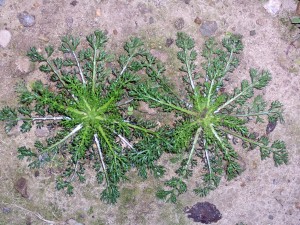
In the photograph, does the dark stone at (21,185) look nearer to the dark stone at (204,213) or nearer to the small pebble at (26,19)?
the small pebble at (26,19)

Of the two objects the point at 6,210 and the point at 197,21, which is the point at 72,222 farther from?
the point at 197,21

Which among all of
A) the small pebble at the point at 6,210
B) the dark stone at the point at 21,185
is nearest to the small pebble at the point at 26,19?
the dark stone at the point at 21,185

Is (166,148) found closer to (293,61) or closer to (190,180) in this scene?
(190,180)

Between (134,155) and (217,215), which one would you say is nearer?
(134,155)

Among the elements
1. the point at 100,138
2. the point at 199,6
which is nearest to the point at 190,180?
the point at 100,138

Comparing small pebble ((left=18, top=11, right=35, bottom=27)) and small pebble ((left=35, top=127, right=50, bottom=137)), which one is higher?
small pebble ((left=18, top=11, right=35, bottom=27))

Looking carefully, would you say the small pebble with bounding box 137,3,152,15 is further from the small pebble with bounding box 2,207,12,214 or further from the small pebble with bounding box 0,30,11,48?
the small pebble with bounding box 2,207,12,214

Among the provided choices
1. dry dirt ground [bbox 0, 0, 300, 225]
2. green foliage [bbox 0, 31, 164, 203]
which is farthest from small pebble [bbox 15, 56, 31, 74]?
green foliage [bbox 0, 31, 164, 203]

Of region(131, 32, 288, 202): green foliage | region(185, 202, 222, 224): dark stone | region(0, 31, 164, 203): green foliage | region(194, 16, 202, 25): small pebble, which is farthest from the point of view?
region(185, 202, 222, 224): dark stone
